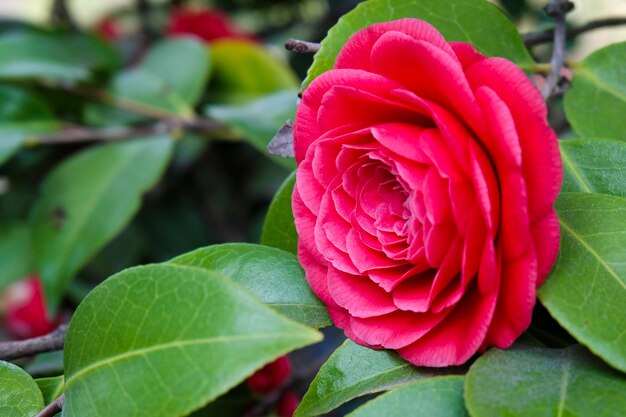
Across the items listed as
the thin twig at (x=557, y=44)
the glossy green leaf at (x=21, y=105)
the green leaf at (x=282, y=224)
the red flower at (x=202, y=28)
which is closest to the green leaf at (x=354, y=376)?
the green leaf at (x=282, y=224)

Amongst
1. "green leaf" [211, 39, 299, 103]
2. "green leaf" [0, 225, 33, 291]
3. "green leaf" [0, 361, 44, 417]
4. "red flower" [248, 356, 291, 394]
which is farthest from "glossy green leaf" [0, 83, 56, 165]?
"green leaf" [0, 361, 44, 417]

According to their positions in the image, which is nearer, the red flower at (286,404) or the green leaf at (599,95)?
the green leaf at (599,95)

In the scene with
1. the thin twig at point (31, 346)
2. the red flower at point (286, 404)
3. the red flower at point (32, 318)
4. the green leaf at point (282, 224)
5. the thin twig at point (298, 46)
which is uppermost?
the thin twig at point (298, 46)

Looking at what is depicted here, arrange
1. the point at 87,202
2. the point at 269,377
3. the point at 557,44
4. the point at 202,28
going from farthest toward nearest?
the point at 202,28, the point at 87,202, the point at 269,377, the point at 557,44

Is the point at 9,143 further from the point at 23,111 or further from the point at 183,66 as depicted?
the point at 183,66

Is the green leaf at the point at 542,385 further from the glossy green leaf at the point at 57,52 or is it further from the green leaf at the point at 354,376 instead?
the glossy green leaf at the point at 57,52

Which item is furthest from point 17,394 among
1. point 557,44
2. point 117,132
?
point 117,132
